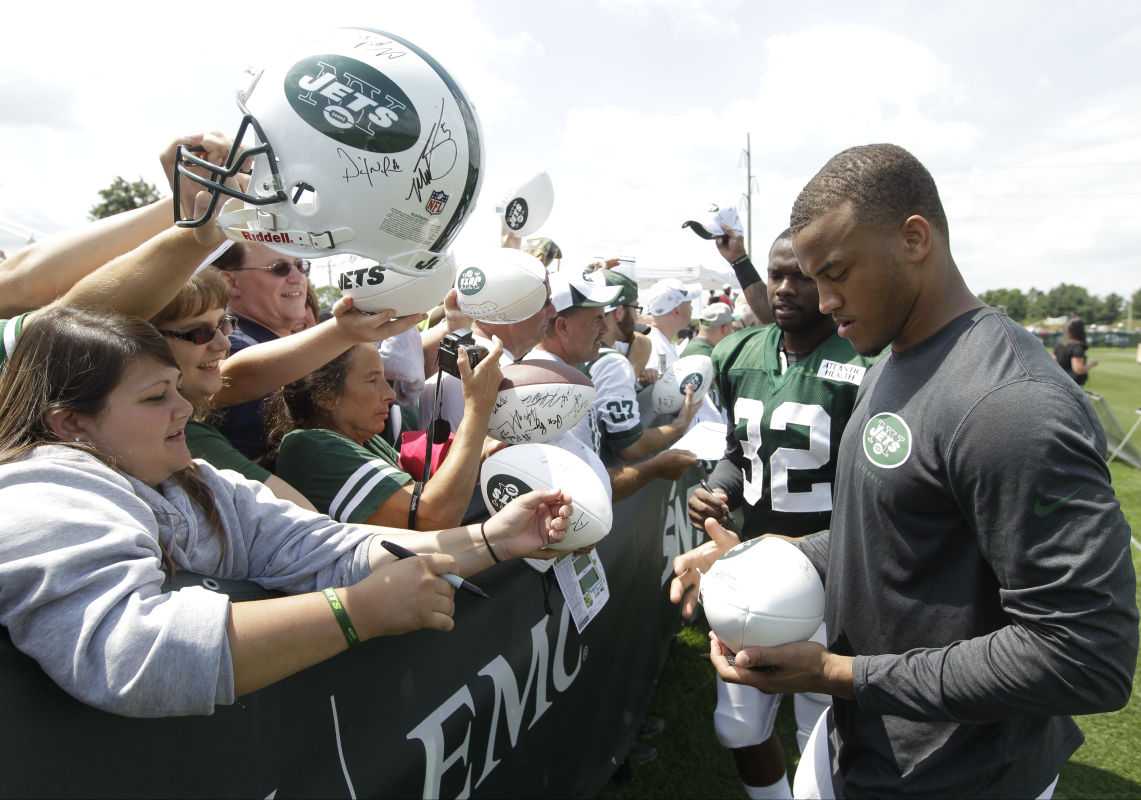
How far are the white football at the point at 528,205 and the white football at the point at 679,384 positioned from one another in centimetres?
169

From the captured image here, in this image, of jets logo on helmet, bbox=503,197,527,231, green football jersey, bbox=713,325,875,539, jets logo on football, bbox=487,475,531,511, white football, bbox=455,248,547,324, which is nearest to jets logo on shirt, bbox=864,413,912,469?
jets logo on football, bbox=487,475,531,511

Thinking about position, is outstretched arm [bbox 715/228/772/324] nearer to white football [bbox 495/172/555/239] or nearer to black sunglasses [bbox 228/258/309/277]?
white football [bbox 495/172/555/239]

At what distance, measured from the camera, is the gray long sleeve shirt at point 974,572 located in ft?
4.53

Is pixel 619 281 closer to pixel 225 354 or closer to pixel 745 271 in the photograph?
pixel 745 271

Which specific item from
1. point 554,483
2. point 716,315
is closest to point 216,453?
point 554,483

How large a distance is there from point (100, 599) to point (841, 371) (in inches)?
107

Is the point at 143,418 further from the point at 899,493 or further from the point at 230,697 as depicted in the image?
the point at 899,493

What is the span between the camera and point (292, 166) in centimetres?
161

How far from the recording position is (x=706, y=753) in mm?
3672

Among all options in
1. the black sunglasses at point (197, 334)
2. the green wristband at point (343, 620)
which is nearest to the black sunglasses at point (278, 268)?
the black sunglasses at point (197, 334)

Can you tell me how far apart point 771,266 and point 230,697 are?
108 inches

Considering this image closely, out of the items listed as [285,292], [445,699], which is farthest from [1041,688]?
[285,292]

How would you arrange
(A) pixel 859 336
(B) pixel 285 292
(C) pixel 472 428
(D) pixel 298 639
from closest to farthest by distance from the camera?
1. (D) pixel 298 639
2. (A) pixel 859 336
3. (C) pixel 472 428
4. (B) pixel 285 292

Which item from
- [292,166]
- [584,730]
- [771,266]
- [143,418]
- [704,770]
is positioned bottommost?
[704,770]
